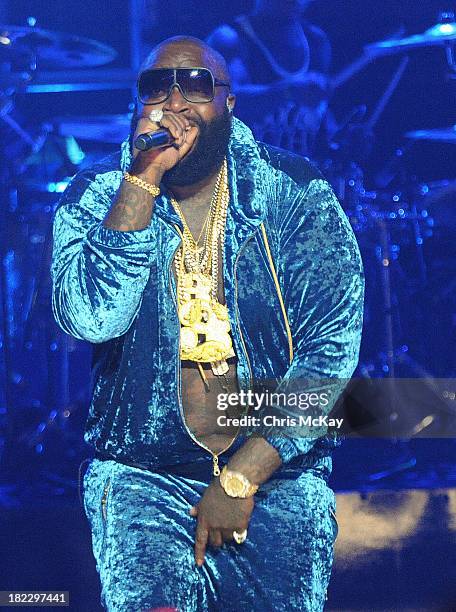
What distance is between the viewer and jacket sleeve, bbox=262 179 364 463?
2.58 m

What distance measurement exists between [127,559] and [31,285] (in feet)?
6.61

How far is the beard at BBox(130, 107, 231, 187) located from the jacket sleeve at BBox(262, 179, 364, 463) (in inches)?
8.4

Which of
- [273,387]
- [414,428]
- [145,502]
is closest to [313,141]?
[414,428]

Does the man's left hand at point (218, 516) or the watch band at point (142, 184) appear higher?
the watch band at point (142, 184)

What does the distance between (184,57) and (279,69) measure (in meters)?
1.34

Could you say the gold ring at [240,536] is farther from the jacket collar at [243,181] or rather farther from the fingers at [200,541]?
the jacket collar at [243,181]

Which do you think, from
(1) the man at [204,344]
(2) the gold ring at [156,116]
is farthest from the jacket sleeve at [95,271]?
(2) the gold ring at [156,116]

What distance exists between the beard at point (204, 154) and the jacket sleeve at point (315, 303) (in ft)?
0.70

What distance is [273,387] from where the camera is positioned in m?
2.71

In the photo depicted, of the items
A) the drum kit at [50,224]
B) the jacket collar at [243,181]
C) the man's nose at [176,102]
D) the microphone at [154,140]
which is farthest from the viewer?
the drum kit at [50,224]

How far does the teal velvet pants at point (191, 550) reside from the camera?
8.31 ft

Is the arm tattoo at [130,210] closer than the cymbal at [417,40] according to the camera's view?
Yes

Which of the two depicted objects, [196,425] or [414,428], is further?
[414,428]

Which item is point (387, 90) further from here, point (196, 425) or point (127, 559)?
point (127, 559)
